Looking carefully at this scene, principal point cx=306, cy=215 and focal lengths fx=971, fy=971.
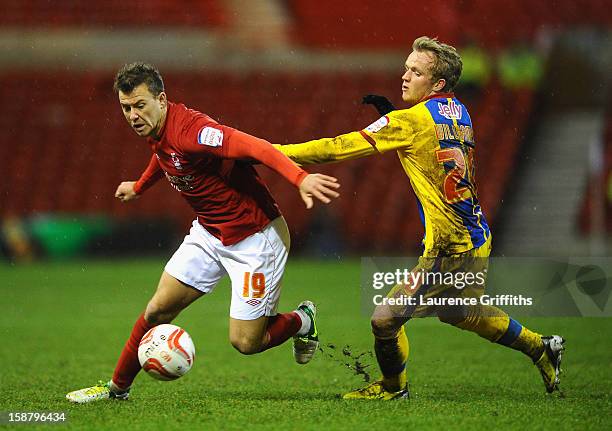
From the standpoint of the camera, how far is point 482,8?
22047mm

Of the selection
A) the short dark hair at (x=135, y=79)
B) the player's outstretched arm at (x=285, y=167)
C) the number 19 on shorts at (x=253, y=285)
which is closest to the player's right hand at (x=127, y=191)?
the short dark hair at (x=135, y=79)

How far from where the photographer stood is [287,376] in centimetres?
688

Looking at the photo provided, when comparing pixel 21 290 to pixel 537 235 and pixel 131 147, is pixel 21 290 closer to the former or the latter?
pixel 131 147

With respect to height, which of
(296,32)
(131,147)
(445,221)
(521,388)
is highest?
(296,32)

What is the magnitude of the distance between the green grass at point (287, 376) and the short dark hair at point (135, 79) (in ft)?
5.92

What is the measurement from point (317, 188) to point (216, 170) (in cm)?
91

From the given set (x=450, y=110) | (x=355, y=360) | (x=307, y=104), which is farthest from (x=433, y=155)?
(x=307, y=104)

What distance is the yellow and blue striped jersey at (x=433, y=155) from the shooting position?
5434 millimetres

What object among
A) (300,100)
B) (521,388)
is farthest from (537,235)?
(521,388)

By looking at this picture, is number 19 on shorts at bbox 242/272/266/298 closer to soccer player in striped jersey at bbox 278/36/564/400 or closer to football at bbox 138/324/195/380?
football at bbox 138/324/195/380

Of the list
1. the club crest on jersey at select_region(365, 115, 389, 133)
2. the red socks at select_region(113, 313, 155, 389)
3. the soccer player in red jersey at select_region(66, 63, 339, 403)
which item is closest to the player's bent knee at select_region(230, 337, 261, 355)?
the soccer player in red jersey at select_region(66, 63, 339, 403)

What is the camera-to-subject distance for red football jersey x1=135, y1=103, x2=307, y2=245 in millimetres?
5315

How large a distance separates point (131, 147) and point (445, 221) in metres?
14.0

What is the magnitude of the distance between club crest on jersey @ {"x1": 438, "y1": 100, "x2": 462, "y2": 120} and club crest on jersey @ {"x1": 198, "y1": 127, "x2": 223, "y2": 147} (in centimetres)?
128
